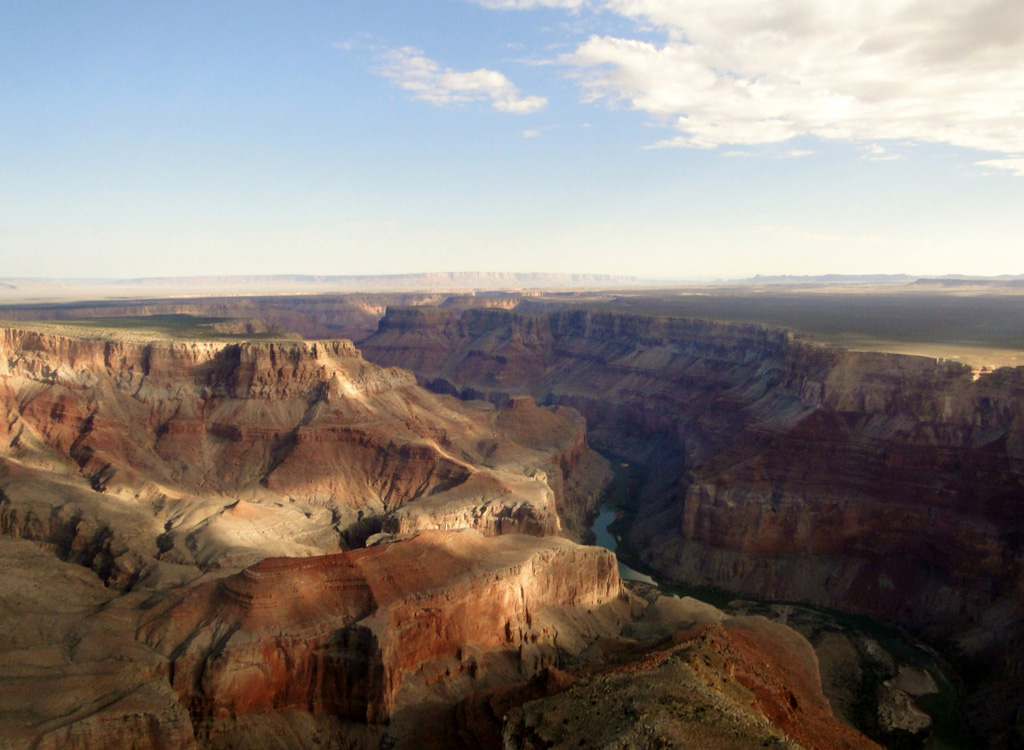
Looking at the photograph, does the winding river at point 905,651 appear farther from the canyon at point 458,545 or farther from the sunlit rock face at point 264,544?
the sunlit rock face at point 264,544

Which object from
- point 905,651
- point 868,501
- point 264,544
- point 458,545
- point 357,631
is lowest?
point 905,651

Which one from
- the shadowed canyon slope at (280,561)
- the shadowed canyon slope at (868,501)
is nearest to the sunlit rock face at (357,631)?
the shadowed canyon slope at (280,561)

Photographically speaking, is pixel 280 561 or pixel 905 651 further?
pixel 905 651

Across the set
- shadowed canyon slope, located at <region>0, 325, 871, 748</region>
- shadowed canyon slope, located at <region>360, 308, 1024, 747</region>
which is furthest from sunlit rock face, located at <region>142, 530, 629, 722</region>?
shadowed canyon slope, located at <region>360, 308, 1024, 747</region>

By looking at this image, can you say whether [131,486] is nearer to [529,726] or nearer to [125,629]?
[125,629]

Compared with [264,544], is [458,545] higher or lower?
higher

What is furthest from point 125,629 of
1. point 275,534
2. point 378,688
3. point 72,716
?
point 275,534

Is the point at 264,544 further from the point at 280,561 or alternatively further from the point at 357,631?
the point at 357,631

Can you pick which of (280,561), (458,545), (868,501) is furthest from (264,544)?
(868,501)
